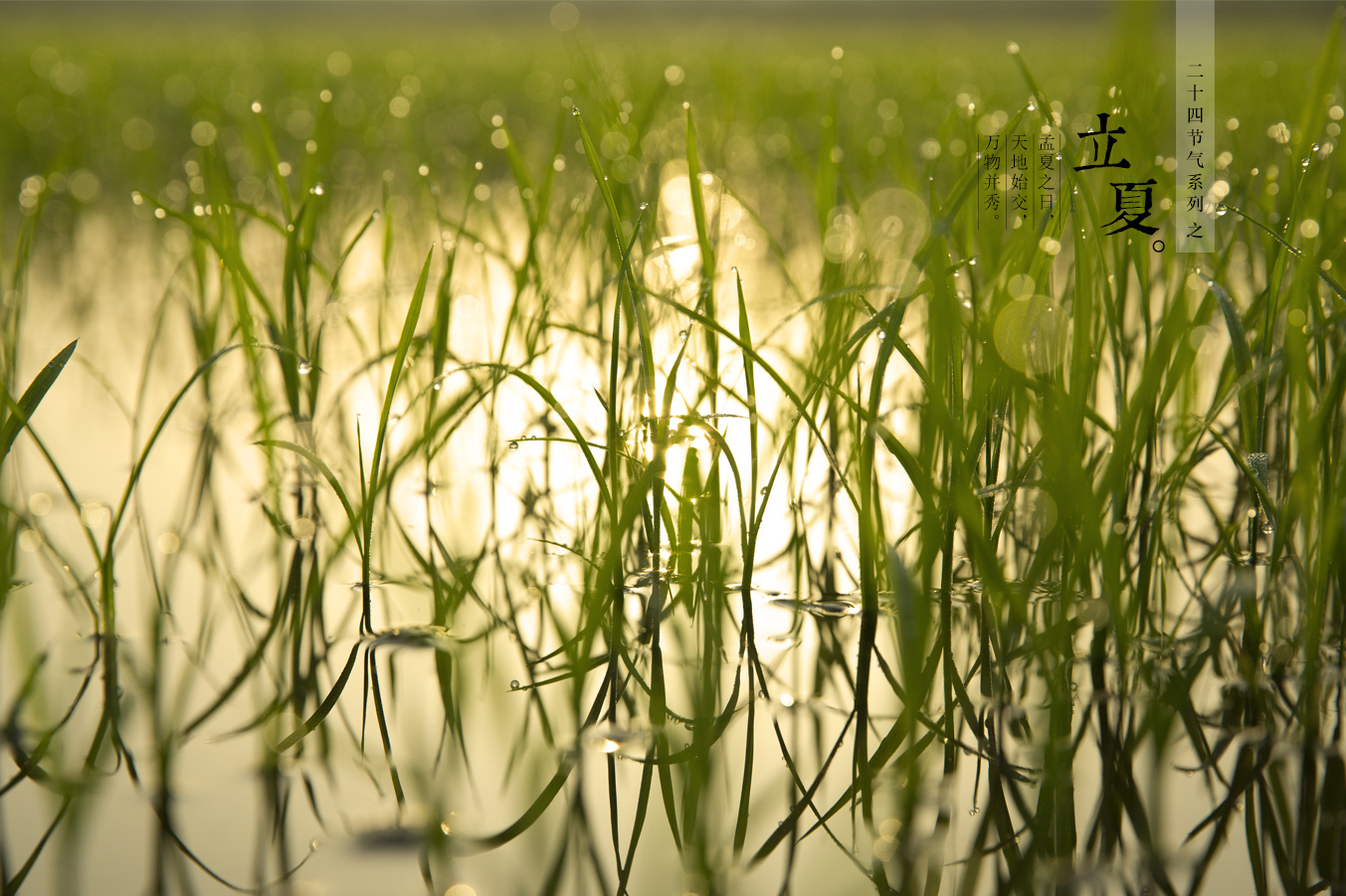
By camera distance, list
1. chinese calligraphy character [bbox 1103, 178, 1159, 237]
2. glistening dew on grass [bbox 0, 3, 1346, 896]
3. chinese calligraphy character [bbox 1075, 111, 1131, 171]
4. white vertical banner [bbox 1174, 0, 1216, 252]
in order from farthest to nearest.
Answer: white vertical banner [bbox 1174, 0, 1216, 252] → chinese calligraphy character [bbox 1075, 111, 1131, 171] → chinese calligraphy character [bbox 1103, 178, 1159, 237] → glistening dew on grass [bbox 0, 3, 1346, 896]

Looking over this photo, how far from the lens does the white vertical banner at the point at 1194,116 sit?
1.18m

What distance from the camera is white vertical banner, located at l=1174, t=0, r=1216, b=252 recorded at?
46.5 inches

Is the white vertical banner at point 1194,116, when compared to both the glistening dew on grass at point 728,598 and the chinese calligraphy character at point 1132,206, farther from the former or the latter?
the chinese calligraphy character at point 1132,206

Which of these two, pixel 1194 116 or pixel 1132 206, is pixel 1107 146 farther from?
pixel 1194 116

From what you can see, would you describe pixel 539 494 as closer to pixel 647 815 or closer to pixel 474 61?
pixel 647 815

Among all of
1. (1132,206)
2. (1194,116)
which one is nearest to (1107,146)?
(1132,206)

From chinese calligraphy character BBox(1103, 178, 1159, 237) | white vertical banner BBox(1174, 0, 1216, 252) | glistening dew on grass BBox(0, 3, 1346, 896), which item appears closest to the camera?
glistening dew on grass BBox(0, 3, 1346, 896)

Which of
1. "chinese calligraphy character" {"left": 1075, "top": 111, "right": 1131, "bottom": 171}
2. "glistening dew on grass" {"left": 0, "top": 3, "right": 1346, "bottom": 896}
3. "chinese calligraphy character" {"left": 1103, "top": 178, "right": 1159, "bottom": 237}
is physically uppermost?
"chinese calligraphy character" {"left": 1075, "top": 111, "right": 1131, "bottom": 171}

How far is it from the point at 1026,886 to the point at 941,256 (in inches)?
15.0

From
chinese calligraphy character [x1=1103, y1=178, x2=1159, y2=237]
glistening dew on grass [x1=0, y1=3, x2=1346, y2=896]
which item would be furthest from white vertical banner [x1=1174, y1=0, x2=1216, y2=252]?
chinese calligraphy character [x1=1103, y1=178, x2=1159, y2=237]

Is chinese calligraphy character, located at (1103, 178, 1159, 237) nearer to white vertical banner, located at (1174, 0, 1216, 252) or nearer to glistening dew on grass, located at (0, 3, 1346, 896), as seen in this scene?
glistening dew on grass, located at (0, 3, 1346, 896)

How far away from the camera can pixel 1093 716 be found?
27.4 inches

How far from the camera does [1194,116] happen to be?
4.70ft

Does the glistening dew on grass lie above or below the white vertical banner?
below
